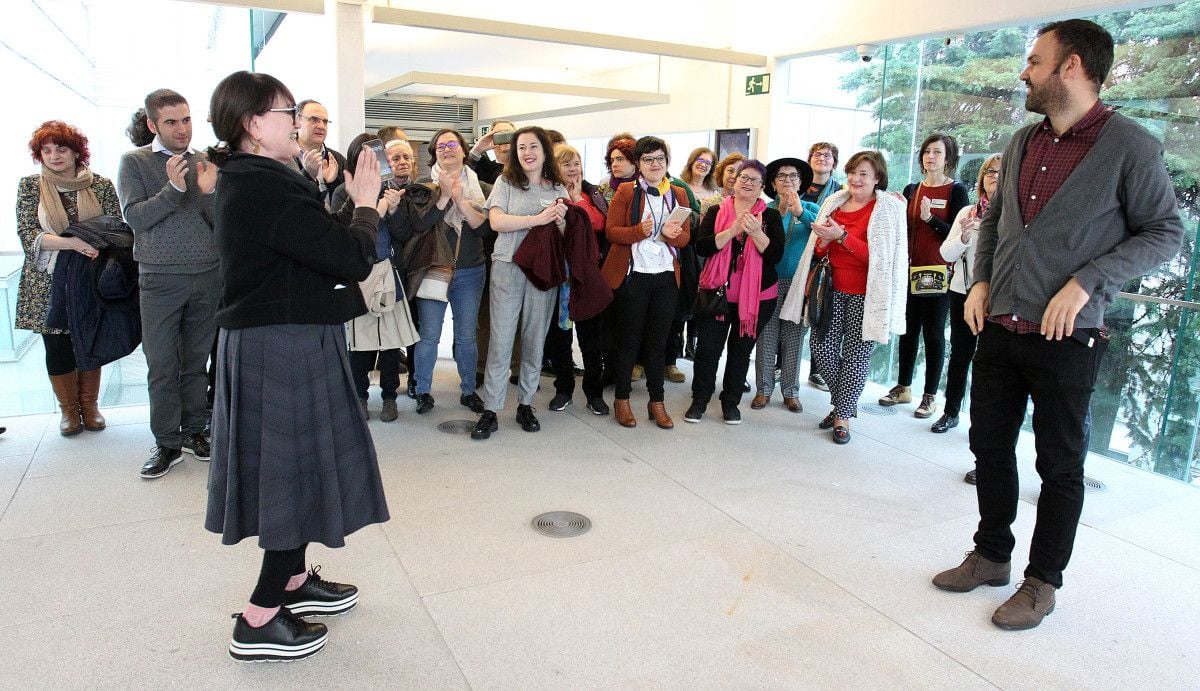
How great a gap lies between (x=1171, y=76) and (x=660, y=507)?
141 inches

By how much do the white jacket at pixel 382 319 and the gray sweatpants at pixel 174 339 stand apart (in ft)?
2.35

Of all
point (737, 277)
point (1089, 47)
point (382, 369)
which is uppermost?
point (1089, 47)

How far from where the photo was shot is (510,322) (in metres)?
4.18

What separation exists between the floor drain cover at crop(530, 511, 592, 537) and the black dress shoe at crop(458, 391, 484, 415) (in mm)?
1466

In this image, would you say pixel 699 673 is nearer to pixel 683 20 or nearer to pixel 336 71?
pixel 336 71

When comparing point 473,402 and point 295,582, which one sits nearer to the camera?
point 295,582

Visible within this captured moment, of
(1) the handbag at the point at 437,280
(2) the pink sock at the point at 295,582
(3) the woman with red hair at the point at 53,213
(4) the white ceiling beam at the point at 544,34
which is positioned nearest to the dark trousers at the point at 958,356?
(1) the handbag at the point at 437,280

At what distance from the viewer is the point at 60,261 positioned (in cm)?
376

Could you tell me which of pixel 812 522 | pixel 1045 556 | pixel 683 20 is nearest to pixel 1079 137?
pixel 1045 556

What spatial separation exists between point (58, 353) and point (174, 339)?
85 centimetres

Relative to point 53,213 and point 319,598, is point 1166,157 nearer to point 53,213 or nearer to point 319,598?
point 319,598

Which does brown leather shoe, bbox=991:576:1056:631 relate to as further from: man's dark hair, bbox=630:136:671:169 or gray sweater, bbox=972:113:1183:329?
man's dark hair, bbox=630:136:671:169

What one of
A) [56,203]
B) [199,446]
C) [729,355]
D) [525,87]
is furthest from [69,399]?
[525,87]

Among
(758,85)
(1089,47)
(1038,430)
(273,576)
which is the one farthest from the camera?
(758,85)
